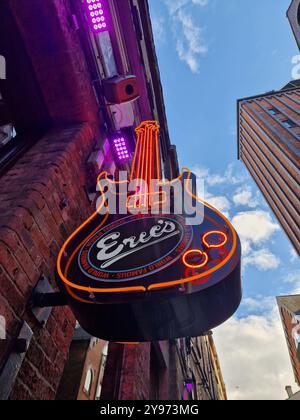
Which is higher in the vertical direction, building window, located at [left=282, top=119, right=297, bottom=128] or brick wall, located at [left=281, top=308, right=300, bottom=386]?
building window, located at [left=282, top=119, right=297, bottom=128]

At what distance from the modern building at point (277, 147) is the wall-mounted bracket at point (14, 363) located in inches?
963

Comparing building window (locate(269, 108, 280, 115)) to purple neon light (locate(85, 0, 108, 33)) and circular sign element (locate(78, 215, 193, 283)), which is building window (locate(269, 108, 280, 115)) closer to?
purple neon light (locate(85, 0, 108, 33))

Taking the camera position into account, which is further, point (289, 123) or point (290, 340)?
point (290, 340)

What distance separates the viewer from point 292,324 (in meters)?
32.5

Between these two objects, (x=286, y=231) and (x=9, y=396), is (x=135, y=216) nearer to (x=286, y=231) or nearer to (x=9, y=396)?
(x=9, y=396)

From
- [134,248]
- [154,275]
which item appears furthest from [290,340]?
[154,275]

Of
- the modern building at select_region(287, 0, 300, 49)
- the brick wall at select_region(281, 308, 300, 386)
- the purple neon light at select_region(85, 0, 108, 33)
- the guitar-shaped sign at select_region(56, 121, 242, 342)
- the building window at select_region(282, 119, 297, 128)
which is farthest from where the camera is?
the brick wall at select_region(281, 308, 300, 386)

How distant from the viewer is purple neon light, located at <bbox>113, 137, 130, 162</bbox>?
445 cm

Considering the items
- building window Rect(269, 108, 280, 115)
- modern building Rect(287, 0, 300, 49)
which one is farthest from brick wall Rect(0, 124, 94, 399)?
building window Rect(269, 108, 280, 115)

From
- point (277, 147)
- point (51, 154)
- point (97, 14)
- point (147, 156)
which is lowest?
point (277, 147)

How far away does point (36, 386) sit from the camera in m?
1.90

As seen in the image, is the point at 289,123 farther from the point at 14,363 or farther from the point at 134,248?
the point at 14,363

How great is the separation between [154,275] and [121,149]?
3289mm

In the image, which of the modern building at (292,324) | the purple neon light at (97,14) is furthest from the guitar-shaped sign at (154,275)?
the modern building at (292,324)
